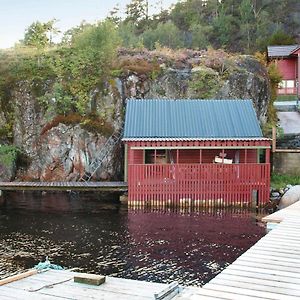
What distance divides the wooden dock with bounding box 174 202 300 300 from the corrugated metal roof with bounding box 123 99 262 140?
1397 centimetres

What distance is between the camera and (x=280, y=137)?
32.5 metres

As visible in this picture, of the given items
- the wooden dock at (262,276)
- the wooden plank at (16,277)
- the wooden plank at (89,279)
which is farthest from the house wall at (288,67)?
the wooden plank at (89,279)

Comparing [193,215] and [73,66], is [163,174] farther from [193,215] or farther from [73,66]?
[73,66]

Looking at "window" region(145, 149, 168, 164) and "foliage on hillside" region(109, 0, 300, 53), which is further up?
"foliage on hillside" region(109, 0, 300, 53)

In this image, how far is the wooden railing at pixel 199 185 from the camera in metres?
24.7

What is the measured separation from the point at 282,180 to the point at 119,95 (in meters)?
11.7

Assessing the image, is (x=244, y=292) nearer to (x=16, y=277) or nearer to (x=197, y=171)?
(x=16, y=277)

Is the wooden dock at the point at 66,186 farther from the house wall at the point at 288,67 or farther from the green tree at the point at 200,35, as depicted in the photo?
the green tree at the point at 200,35

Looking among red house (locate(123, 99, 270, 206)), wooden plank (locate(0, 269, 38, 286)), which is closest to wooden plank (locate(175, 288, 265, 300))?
wooden plank (locate(0, 269, 38, 286))

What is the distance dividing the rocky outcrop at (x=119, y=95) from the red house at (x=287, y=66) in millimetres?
18506

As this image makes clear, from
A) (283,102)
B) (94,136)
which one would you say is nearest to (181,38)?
(283,102)

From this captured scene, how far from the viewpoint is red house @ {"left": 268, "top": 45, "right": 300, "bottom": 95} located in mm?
52688

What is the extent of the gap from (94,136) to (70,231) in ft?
38.5

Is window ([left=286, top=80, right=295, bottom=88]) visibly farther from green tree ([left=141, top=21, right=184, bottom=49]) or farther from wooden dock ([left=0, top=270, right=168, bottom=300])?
wooden dock ([left=0, top=270, right=168, bottom=300])
